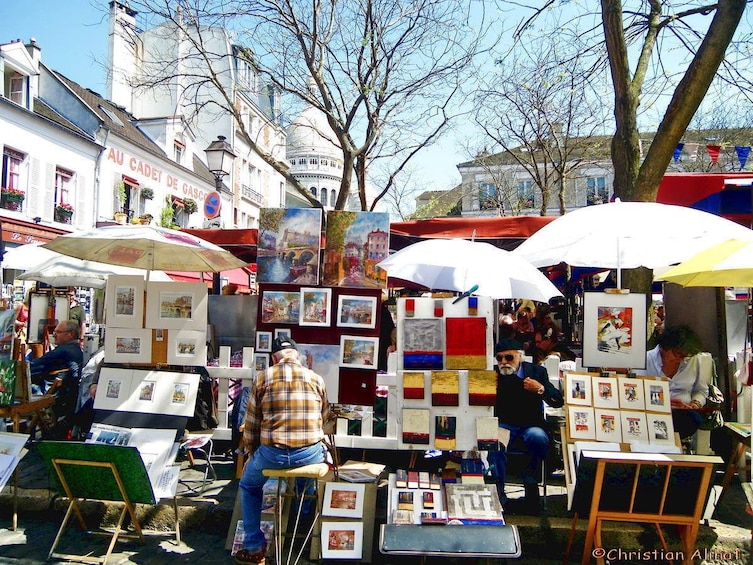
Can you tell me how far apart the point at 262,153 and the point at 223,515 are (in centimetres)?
930

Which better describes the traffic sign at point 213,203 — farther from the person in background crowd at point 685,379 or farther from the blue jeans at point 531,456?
the person in background crowd at point 685,379

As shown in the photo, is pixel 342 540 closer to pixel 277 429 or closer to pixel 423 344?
pixel 277 429

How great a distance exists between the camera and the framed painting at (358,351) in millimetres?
4809

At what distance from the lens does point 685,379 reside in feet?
15.4

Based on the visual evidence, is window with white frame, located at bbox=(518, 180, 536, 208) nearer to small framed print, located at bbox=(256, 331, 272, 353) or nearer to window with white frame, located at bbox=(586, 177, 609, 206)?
window with white frame, located at bbox=(586, 177, 609, 206)

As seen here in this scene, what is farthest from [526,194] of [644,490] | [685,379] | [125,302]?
[644,490]

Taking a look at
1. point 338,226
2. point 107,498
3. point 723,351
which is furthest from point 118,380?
point 723,351

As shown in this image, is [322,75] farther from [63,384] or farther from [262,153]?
[63,384]

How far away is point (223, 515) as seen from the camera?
15.1 ft

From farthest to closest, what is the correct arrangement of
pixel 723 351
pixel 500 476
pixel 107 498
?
pixel 723 351 → pixel 500 476 → pixel 107 498

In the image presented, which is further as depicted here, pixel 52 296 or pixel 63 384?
pixel 52 296

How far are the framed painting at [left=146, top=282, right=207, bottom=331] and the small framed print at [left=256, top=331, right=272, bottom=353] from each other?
537 mm

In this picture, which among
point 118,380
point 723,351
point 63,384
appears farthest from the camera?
point 63,384

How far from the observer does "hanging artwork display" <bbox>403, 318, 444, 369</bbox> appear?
4.34 metres
